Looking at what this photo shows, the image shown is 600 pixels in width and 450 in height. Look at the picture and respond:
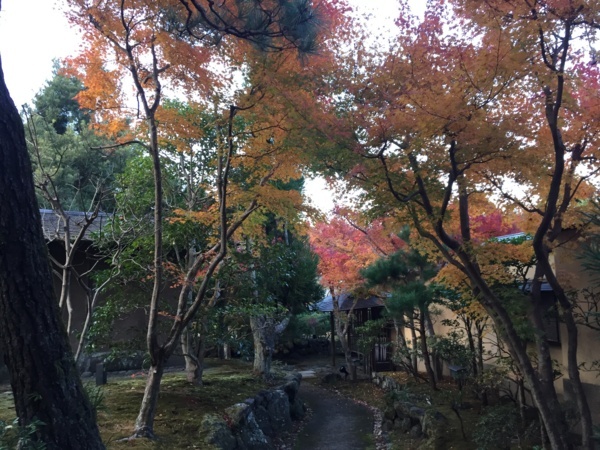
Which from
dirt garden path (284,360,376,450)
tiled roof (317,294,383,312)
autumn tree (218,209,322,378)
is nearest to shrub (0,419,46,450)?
autumn tree (218,209,322,378)

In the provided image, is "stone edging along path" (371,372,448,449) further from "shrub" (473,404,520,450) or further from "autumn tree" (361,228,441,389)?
"autumn tree" (361,228,441,389)

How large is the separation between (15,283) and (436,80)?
454 centimetres

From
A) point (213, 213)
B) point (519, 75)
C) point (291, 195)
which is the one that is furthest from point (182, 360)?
point (519, 75)

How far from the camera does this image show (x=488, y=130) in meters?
5.24

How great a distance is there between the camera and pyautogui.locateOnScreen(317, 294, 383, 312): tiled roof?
17.1m

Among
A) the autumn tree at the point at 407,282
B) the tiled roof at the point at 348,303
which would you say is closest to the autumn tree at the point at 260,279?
the autumn tree at the point at 407,282

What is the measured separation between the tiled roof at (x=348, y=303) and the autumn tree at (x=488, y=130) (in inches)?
409

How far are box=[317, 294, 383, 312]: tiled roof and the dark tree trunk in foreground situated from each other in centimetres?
1331

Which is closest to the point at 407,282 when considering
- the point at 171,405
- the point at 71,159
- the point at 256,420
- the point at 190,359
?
the point at 256,420

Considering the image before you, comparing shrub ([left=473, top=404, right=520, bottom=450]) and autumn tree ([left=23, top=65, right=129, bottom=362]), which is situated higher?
autumn tree ([left=23, top=65, right=129, bottom=362])

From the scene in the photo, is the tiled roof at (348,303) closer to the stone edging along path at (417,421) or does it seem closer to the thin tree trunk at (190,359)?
the stone edging along path at (417,421)

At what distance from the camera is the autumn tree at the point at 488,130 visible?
498 centimetres

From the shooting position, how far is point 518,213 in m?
7.24

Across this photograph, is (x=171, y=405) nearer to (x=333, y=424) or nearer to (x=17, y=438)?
(x=333, y=424)
